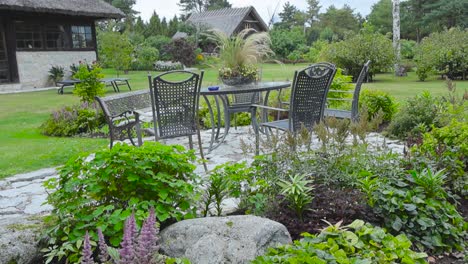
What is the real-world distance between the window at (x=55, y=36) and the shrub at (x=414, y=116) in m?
15.4

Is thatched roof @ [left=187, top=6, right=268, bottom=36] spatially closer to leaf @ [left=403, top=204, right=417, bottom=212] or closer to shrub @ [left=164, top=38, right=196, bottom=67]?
shrub @ [left=164, top=38, right=196, bottom=67]

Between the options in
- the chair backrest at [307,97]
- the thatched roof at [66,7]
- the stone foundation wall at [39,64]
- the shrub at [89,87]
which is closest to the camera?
the chair backrest at [307,97]

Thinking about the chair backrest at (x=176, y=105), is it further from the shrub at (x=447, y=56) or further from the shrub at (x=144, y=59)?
the shrub at (x=144, y=59)

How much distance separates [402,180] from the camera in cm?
261

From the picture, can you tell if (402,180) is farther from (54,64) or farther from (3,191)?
(54,64)

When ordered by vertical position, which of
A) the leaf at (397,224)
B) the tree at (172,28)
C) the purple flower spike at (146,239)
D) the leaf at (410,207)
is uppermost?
the tree at (172,28)

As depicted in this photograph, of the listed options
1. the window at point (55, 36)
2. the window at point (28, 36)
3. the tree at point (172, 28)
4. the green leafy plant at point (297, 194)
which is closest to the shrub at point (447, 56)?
the green leafy plant at point (297, 194)

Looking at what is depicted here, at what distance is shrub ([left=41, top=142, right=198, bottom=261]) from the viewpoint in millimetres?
2055

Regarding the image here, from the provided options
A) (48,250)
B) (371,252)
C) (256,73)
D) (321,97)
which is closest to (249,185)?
(371,252)

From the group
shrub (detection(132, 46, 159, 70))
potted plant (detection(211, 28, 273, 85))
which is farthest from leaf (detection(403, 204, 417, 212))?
shrub (detection(132, 46, 159, 70))

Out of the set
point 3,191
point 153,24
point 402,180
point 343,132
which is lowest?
point 3,191

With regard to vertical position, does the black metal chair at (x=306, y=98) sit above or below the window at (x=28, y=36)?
below

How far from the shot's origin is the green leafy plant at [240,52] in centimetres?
486

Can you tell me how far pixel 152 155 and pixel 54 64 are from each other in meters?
16.5
